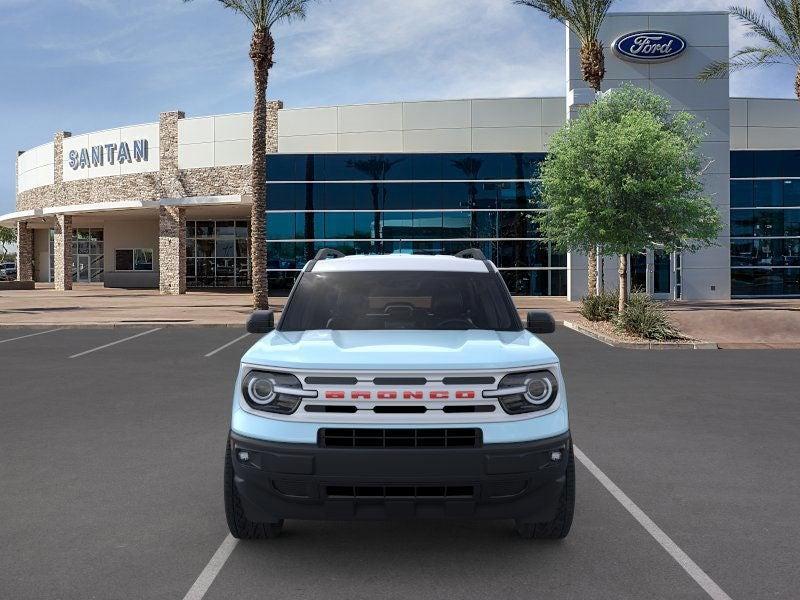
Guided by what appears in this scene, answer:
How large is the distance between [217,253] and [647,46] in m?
29.6

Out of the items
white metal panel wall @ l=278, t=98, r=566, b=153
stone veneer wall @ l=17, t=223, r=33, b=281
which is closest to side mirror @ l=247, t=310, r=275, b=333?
white metal panel wall @ l=278, t=98, r=566, b=153

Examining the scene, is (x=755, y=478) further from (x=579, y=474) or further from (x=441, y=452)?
(x=441, y=452)

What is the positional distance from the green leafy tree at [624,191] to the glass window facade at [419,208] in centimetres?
1242

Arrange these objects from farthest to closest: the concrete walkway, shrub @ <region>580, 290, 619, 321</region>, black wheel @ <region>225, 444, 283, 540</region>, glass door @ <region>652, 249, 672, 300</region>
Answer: glass door @ <region>652, 249, 672, 300</region> → shrub @ <region>580, 290, 619, 321</region> → the concrete walkway → black wheel @ <region>225, 444, 283, 540</region>

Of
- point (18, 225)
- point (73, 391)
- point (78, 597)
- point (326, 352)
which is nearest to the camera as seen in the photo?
point (78, 597)

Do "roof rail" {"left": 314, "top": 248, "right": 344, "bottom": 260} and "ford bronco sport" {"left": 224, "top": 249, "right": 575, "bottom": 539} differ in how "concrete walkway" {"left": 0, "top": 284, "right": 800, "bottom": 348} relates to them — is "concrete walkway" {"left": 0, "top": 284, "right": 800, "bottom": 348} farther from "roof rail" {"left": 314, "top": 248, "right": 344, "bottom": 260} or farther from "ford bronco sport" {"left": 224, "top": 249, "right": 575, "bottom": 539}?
"ford bronco sport" {"left": 224, "top": 249, "right": 575, "bottom": 539}

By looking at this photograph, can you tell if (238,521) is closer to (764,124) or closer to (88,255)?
(764,124)

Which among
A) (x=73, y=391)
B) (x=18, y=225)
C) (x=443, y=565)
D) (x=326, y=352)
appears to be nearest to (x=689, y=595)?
(x=443, y=565)

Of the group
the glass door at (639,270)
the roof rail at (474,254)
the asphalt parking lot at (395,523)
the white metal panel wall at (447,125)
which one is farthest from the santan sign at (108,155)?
the roof rail at (474,254)

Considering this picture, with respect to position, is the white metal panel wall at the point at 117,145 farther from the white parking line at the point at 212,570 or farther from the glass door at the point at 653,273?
the white parking line at the point at 212,570

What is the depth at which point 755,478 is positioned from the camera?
635 cm

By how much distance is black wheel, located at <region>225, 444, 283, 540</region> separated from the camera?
447cm

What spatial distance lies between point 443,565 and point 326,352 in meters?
1.37

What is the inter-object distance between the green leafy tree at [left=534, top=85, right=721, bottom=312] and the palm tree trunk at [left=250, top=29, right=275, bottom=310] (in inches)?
376
